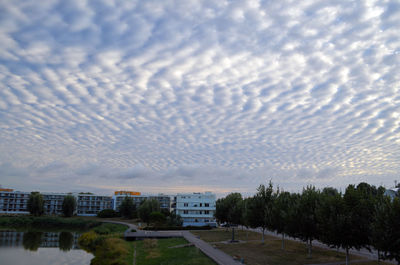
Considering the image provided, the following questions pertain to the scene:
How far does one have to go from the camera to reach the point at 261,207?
49906 millimetres

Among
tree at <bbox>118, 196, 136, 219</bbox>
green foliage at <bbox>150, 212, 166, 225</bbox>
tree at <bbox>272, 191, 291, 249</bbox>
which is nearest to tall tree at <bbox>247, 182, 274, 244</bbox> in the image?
tree at <bbox>272, 191, 291, 249</bbox>

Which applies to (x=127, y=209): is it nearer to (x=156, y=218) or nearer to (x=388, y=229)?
(x=156, y=218)

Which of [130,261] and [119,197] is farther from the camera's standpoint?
[119,197]

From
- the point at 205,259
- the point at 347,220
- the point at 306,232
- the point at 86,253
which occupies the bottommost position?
the point at 86,253

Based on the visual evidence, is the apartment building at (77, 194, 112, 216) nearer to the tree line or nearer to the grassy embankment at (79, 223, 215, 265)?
the grassy embankment at (79, 223, 215, 265)

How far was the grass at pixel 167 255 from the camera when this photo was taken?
35981 mm

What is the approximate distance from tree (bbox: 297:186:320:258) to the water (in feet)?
96.0

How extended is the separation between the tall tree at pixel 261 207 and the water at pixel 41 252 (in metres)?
25.2

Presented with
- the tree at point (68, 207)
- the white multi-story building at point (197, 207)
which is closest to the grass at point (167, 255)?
the white multi-story building at point (197, 207)

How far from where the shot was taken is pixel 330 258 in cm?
3572

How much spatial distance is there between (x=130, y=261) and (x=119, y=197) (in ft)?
376

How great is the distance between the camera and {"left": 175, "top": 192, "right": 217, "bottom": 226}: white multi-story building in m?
100

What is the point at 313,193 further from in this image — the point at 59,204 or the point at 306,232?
the point at 59,204

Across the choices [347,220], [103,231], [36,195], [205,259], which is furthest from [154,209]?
[347,220]
